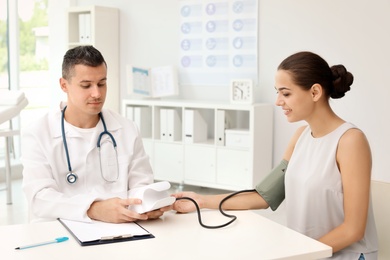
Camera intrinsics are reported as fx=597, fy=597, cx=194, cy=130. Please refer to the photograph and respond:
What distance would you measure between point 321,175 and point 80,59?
102cm

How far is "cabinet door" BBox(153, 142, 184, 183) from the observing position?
18.4 feet

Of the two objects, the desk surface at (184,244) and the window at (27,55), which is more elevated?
the window at (27,55)

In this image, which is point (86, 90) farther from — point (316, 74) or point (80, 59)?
A: point (316, 74)

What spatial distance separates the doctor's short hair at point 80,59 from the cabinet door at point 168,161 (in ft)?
10.7

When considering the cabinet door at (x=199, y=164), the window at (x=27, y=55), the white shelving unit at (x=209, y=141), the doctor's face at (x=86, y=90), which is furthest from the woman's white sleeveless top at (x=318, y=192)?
the window at (x=27, y=55)

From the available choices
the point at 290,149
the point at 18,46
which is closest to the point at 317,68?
the point at 290,149

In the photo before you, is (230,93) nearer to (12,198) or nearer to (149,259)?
(12,198)

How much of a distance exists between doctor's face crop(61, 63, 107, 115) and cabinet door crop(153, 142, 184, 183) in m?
3.26

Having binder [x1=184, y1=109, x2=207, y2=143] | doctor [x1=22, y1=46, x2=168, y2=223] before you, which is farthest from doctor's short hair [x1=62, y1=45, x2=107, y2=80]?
binder [x1=184, y1=109, x2=207, y2=143]

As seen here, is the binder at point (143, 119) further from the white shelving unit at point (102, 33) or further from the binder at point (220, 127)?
the binder at point (220, 127)

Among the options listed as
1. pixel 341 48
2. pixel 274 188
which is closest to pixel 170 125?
pixel 341 48

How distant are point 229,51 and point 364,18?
4.43ft

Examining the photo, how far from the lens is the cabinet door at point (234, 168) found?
5121mm

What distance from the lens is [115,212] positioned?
190cm
